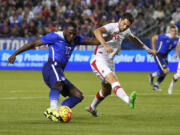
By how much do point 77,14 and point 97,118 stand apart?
23708 mm

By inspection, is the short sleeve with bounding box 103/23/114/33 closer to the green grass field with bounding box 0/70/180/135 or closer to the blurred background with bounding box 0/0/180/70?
the green grass field with bounding box 0/70/180/135

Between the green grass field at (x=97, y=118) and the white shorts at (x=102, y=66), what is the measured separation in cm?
87

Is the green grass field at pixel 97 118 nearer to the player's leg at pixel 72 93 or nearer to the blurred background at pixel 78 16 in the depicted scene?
the player's leg at pixel 72 93

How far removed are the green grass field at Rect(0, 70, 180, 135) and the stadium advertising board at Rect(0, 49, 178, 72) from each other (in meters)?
10.1

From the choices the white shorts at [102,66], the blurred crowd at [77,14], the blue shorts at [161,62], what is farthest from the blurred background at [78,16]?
the white shorts at [102,66]

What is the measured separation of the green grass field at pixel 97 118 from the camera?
31.8ft

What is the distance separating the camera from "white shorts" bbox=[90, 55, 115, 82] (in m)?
11.9

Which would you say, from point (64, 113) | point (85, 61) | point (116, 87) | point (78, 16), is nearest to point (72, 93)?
point (64, 113)

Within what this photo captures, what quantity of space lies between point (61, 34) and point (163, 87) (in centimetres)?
1022

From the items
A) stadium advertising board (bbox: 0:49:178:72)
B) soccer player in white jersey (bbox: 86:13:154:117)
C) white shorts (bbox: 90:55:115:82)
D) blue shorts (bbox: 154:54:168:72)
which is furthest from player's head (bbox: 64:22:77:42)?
stadium advertising board (bbox: 0:49:178:72)

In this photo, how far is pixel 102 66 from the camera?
1206 cm

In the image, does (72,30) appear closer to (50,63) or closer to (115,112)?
(50,63)

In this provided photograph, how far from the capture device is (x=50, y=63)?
1145 centimetres

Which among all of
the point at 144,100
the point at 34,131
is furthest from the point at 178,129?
the point at 144,100
